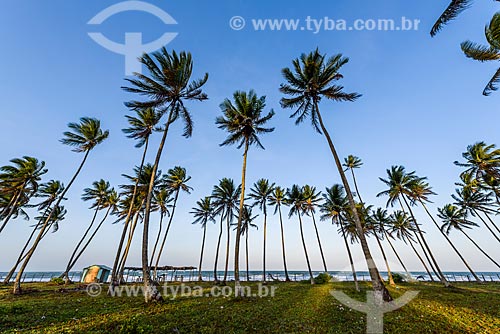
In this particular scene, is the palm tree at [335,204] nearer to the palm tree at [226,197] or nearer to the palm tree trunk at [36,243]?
the palm tree at [226,197]

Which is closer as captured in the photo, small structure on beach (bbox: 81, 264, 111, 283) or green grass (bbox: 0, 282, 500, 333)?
green grass (bbox: 0, 282, 500, 333)

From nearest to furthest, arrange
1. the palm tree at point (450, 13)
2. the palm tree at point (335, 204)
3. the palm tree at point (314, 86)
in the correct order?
the palm tree at point (450, 13) → the palm tree at point (314, 86) → the palm tree at point (335, 204)

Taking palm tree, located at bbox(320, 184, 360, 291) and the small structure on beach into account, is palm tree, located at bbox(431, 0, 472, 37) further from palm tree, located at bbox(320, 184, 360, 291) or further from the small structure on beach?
the small structure on beach

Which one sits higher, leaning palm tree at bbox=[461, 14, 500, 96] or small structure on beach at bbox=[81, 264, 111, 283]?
leaning palm tree at bbox=[461, 14, 500, 96]

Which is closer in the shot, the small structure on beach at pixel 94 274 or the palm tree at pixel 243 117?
the palm tree at pixel 243 117

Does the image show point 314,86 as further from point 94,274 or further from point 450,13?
point 94,274

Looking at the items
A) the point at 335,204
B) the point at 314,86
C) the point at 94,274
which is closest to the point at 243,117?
the point at 314,86

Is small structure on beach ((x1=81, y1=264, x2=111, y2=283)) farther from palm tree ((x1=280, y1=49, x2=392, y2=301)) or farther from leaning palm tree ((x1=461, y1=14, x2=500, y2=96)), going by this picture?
leaning palm tree ((x1=461, y1=14, x2=500, y2=96))

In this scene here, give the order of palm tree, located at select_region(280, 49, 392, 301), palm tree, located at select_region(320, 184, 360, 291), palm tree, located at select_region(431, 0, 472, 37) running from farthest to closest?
palm tree, located at select_region(320, 184, 360, 291)
palm tree, located at select_region(280, 49, 392, 301)
palm tree, located at select_region(431, 0, 472, 37)

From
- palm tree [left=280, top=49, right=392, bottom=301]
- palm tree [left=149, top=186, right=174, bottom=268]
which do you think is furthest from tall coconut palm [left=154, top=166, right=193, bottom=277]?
palm tree [left=280, top=49, right=392, bottom=301]

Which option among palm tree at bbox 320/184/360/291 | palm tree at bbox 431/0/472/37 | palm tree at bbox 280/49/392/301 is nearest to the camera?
palm tree at bbox 431/0/472/37

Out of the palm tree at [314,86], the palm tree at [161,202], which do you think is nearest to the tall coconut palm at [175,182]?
the palm tree at [161,202]

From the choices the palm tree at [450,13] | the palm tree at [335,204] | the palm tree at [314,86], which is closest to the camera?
the palm tree at [450,13]

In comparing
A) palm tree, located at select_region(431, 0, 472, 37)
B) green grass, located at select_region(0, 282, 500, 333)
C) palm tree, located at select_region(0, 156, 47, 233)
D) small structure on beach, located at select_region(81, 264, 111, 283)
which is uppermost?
palm tree, located at select_region(0, 156, 47, 233)
